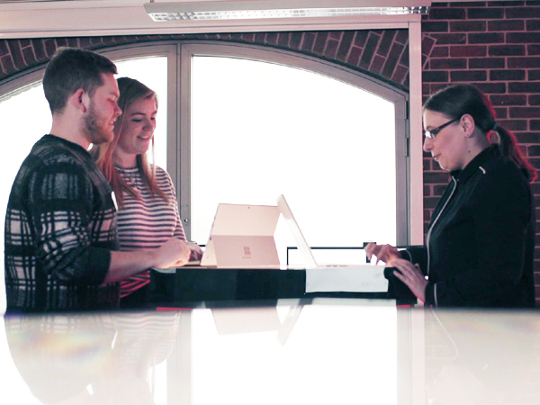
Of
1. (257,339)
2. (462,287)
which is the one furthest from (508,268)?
(257,339)

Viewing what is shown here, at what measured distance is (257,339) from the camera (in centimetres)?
83

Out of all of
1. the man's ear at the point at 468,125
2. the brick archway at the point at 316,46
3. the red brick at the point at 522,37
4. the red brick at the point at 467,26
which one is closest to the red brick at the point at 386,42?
the brick archway at the point at 316,46

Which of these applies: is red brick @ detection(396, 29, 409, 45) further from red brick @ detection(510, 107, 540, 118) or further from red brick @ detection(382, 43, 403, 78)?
red brick @ detection(510, 107, 540, 118)

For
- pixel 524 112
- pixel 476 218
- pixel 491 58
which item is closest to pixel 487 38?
pixel 491 58

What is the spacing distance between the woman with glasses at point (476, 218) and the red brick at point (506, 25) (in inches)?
95.0

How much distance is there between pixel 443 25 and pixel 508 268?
2940 mm

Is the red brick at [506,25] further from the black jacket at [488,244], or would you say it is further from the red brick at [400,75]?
the black jacket at [488,244]

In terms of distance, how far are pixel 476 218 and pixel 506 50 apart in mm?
2848

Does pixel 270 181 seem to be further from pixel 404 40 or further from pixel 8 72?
pixel 8 72

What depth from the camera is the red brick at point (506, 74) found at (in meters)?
4.15

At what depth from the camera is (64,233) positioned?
152 cm

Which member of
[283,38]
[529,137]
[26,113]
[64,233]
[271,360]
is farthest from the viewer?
[26,113]

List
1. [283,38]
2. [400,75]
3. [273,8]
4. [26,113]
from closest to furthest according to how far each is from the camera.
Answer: [273,8]
[400,75]
[283,38]
[26,113]

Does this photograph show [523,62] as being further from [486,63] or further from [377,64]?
[377,64]
